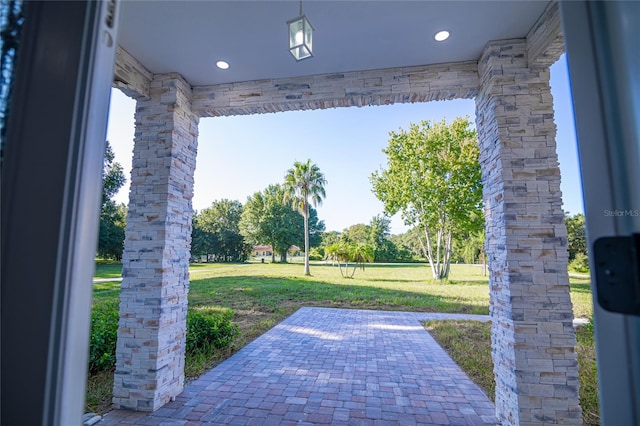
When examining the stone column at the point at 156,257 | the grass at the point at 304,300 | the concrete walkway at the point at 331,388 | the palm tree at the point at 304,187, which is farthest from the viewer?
the palm tree at the point at 304,187

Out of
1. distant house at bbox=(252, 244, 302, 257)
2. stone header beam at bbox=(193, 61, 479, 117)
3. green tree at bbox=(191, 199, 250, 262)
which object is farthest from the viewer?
A: distant house at bbox=(252, 244, 302, 257)

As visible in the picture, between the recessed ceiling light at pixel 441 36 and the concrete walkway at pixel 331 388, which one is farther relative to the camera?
the concrete walkway at pixel 331 388

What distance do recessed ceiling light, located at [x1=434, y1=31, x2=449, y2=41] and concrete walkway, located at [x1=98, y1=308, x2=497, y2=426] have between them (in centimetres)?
326

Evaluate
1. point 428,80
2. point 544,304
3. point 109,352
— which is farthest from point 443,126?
point 109,352

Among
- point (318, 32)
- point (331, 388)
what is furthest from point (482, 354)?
point (318, 32)

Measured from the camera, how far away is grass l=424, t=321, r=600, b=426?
2767 millimetres

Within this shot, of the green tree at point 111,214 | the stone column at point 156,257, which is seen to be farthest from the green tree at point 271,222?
the stone column at point 156,257

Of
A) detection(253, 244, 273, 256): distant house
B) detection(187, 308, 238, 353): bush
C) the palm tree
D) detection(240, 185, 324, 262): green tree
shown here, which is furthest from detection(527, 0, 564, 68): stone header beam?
detection(253, 244, 273, 256): distant house

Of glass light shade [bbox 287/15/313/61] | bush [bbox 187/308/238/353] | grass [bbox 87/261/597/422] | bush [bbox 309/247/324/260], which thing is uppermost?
glass light shade [bbox 287/15/313/61]

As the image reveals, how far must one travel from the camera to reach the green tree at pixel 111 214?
371 inches

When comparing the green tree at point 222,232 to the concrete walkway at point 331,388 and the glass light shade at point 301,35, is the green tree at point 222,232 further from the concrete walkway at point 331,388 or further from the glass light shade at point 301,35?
the glass light shade at point 301,35

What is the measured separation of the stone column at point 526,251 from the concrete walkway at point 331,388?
0.59 m

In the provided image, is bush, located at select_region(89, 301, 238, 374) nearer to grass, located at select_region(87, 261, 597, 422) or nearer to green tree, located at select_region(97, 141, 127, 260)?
grass, located at select_region(87, 261, 597, 422)

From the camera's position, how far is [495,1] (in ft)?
6.52
